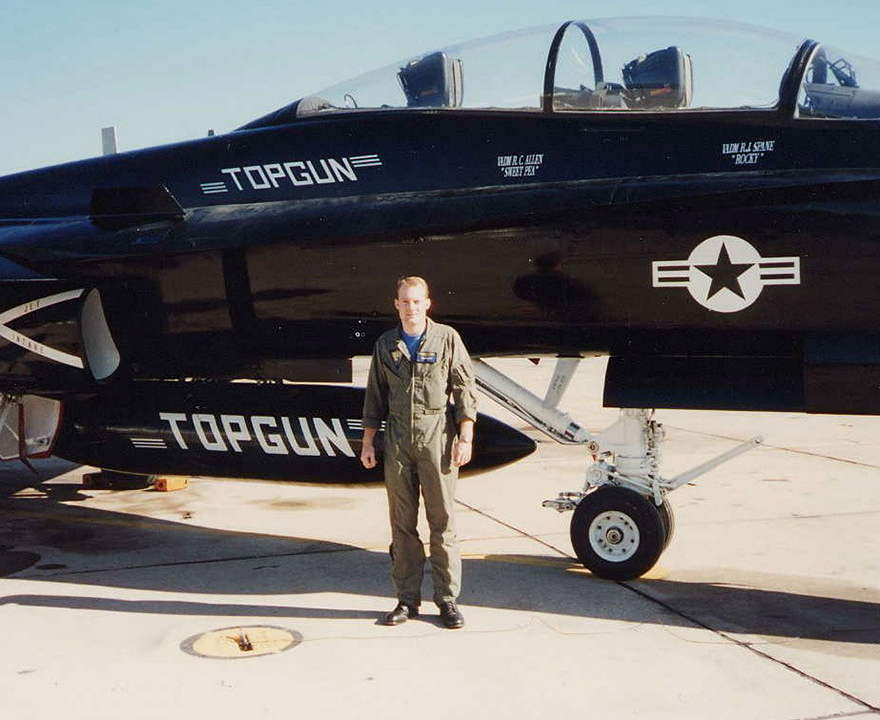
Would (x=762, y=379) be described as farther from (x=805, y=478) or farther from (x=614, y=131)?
(x=805, y=478)

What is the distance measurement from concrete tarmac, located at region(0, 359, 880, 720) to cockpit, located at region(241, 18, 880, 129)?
2.60m

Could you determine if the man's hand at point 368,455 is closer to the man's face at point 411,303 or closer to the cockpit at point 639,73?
the man's face at point 411,303

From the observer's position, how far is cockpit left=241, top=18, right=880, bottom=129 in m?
5.77

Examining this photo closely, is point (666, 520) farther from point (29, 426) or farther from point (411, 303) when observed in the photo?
point (29, 426)

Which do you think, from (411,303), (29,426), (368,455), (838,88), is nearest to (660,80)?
(838,88)

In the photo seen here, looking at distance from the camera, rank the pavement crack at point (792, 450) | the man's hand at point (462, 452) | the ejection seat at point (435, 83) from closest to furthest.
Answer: the man's hand at point (462, 452)
the ejection seat at point (435, 83)
the pavement crack at point (792, 450)

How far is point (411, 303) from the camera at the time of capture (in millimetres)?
5410

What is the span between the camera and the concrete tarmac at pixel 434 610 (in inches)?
175

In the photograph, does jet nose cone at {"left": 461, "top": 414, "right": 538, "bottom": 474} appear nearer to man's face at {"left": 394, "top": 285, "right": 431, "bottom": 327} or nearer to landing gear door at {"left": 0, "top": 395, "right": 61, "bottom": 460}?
man's face at {"left": 394, "top": 285, "right": 431, "bottom": 327}

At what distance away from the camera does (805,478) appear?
31.8 feet

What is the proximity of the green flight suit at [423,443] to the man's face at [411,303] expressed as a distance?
0.11 metres

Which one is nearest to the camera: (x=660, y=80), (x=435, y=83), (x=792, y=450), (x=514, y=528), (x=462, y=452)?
(x=462, y=452)

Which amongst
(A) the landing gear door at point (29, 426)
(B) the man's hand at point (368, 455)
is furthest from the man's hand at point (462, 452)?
(A) the landing gear door at point (29, 426)

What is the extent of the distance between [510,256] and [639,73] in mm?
1326
